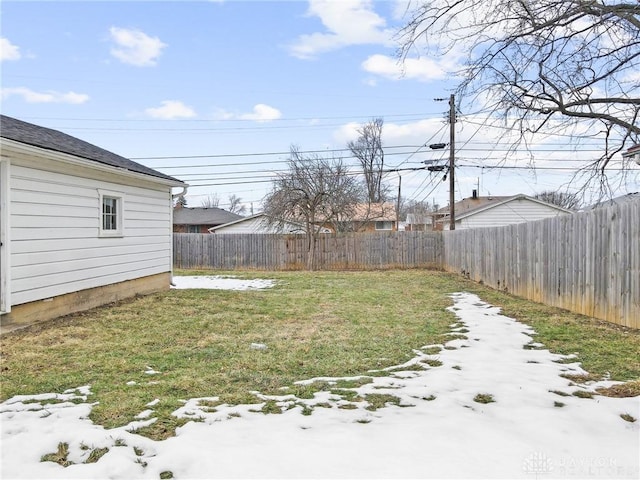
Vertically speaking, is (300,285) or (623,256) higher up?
(623,256)

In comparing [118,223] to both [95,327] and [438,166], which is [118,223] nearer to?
[95,327]

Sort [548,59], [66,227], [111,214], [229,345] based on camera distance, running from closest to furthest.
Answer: [548,59], [229,345], [66,227], [111,214]

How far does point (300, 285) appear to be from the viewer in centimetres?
1170

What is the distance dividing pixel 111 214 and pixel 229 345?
4850mm

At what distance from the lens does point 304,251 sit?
18.0m

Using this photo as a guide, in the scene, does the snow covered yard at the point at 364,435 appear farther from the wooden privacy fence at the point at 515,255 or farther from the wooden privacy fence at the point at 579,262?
the wooden privacy fence at the point at 515,255

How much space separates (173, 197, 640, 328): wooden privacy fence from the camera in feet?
18.7

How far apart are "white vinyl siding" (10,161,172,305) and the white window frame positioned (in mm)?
20

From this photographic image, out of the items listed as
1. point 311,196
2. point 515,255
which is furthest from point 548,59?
point 311,196

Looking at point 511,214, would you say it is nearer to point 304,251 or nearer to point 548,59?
point 304,251

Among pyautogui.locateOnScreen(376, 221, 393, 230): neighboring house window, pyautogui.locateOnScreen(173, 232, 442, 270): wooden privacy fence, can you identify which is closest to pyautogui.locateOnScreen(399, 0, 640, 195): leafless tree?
pyautogui.locateOnScreen(173, 232, 442, 270): wooden privacy fence

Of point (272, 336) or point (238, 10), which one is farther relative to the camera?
point (238, 10)

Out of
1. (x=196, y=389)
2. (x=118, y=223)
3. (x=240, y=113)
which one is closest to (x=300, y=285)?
(x=118, y=223)

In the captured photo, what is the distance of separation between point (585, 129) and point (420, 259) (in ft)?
40.1
